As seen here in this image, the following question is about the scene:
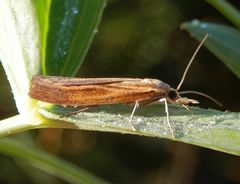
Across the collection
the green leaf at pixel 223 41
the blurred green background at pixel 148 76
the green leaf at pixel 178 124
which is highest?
the green leaf at pixel 178 124

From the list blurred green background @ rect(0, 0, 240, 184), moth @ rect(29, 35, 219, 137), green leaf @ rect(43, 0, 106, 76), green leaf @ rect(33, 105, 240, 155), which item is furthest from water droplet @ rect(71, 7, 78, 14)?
blurred green background @ rect(0, 0, 240, 184)

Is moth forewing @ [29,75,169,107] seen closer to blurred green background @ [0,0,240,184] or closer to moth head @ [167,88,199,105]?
moth head @ [167,88,199,105]

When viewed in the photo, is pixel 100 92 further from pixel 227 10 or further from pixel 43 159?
pixel 227 10

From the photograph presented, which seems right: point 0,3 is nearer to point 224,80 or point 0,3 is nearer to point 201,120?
point 201,120

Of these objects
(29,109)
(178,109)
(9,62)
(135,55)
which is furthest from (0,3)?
(135,55)

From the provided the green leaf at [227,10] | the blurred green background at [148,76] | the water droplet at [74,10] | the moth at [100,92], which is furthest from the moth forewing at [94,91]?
the blurred green background at [148,76]

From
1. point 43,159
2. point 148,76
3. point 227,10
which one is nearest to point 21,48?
point 43,159

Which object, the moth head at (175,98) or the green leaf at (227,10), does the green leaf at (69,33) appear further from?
the green leaf at (227,10)
